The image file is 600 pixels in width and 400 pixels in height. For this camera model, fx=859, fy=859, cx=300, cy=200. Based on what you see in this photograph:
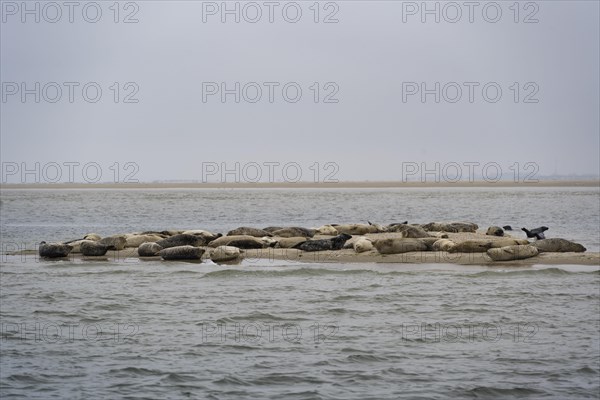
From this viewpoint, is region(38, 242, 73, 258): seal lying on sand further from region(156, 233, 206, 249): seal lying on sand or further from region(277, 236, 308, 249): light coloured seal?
region(277, 236, 308, 249): light coloured seal

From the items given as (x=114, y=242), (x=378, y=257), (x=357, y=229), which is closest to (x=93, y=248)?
(x=114, y=242)

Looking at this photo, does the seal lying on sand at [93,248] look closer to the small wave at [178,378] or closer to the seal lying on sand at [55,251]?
the seal lying on sand at [55,251]

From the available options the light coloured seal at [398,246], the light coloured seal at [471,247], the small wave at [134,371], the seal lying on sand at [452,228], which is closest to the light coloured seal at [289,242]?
the light coloured seal at [398,246]

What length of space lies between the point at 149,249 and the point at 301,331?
10.2 metres

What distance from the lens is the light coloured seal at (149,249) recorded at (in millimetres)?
22078

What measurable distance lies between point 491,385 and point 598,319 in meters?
4.47

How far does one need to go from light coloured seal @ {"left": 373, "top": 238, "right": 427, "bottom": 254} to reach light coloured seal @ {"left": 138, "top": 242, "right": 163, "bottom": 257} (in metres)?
5.62

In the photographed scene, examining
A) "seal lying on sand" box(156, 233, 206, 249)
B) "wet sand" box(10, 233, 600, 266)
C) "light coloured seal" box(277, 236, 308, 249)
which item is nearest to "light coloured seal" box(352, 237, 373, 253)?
"wet sand" box(10, 233, 600, 266)

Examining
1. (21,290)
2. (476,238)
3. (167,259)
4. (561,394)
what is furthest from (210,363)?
(476,238)

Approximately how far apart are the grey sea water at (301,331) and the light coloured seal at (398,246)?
118 cm

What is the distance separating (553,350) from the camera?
11391 mm

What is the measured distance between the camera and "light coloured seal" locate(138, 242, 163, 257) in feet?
72.4

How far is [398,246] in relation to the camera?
832 inches

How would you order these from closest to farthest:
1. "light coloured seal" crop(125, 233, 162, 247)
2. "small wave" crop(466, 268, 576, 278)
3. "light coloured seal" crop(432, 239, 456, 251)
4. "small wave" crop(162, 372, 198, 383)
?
"small wave" crop(162, 372, 198, 383) < "small wave" crop(466, 268, 576, 278) < "light coloured seal" crop(432, 239, 456, 251) < "light coloured seal" crop(125, 233, 162, 247)
